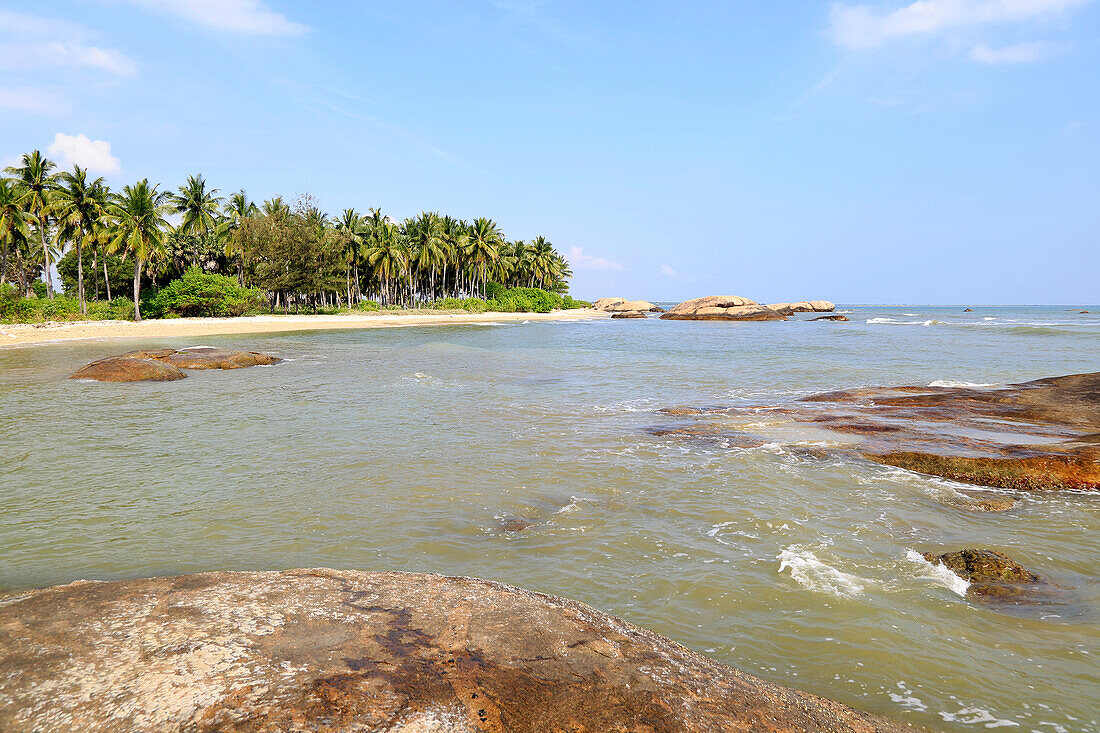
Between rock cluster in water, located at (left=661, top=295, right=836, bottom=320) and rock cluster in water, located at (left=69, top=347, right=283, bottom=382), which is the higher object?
rock cluster in water, located at (left=661, top=295, right=836, bottom=320)

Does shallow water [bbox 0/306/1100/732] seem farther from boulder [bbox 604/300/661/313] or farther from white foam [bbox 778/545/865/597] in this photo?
boulder [bbox 604/300/661/313]

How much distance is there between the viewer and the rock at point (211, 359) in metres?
18.0

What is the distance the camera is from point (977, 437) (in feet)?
28.9

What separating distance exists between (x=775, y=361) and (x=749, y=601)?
20.7 metres

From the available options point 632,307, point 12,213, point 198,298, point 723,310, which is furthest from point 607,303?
point 12,213

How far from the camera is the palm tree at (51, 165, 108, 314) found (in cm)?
4184

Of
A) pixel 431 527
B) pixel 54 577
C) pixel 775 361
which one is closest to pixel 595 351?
pixel 775 361

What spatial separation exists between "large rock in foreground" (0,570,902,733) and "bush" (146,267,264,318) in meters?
49.8

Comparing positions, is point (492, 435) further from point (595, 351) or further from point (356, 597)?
point (595, 351)

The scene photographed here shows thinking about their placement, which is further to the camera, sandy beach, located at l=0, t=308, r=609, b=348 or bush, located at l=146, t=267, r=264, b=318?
bush, located at l=146, t=267, r=264, b=318

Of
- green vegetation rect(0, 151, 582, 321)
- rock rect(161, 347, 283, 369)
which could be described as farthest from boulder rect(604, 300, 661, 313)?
rock rect(161, 347, 283, 369)

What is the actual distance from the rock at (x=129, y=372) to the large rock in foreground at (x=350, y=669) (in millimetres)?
14444

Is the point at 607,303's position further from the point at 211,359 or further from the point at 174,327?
the point at 211,359

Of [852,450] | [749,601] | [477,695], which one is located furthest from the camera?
[852,450]
